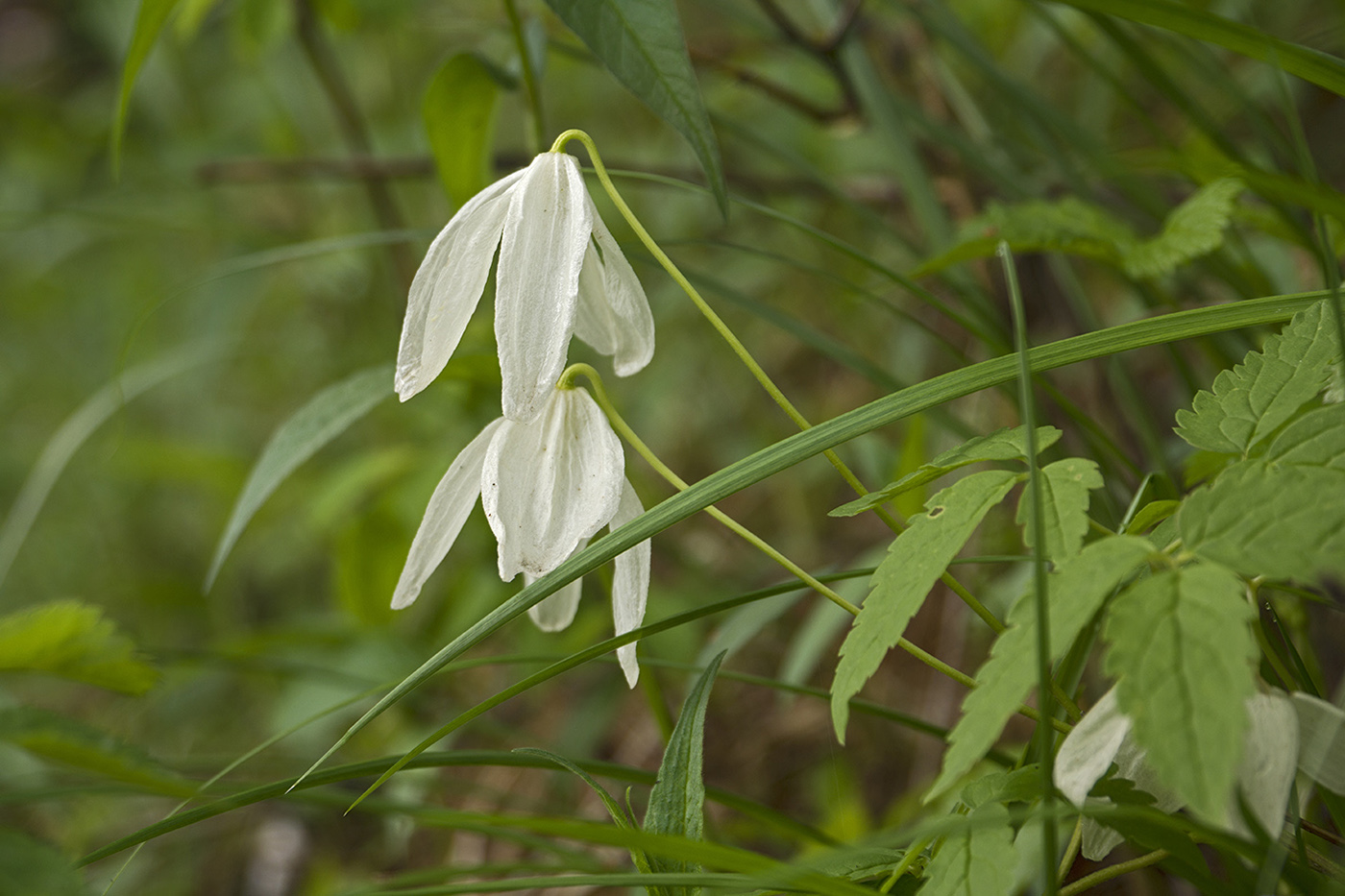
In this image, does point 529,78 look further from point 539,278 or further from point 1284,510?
point 1284,510

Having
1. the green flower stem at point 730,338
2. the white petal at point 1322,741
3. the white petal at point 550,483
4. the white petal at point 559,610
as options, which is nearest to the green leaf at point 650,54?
the green flower stem at point 730,338

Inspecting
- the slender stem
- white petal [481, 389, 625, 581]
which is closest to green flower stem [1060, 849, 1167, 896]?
white petal [481, 389, 625, 581]

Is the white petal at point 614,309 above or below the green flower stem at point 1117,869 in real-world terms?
above

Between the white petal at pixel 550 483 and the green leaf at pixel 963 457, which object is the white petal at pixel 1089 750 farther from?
the white petal at pixel 550 483

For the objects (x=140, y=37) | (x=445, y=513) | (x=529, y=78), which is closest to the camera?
(x=445, y=513)

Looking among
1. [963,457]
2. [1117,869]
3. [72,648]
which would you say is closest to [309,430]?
[72,648]
